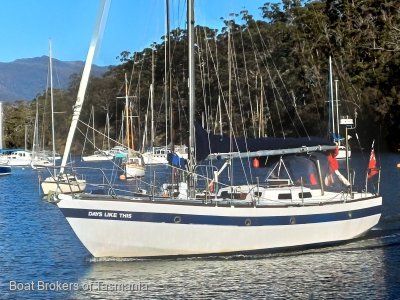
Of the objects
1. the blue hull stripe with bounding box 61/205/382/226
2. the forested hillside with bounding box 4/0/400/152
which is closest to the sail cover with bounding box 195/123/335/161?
the blue hull stripe with bounding box 61/205/382/226

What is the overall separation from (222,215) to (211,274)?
179 centimetres

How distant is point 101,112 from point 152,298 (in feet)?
349

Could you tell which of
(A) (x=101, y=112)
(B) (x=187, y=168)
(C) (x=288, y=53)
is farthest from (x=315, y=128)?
(B) (x=187, y=168)

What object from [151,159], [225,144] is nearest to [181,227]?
[225,144]

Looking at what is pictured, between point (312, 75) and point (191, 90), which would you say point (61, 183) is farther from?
point (312, 75)

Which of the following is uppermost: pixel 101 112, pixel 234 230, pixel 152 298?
pixel 101 112

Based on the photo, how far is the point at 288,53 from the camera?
10275 centimetres

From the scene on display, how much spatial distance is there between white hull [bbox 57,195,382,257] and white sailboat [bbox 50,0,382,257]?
0.03m

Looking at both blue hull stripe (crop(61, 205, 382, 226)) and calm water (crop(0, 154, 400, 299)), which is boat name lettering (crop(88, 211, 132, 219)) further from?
calm water (crop(0, 154, 400, 299))

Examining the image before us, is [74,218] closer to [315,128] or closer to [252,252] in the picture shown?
[252,252]

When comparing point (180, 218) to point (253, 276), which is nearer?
point (253, 276)

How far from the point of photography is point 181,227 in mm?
21562

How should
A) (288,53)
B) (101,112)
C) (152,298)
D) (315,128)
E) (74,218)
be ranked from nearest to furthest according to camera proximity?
(152,298), (74,218), (315,128), (288,53), (101,112)

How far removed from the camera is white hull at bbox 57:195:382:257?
21266 millimetres
